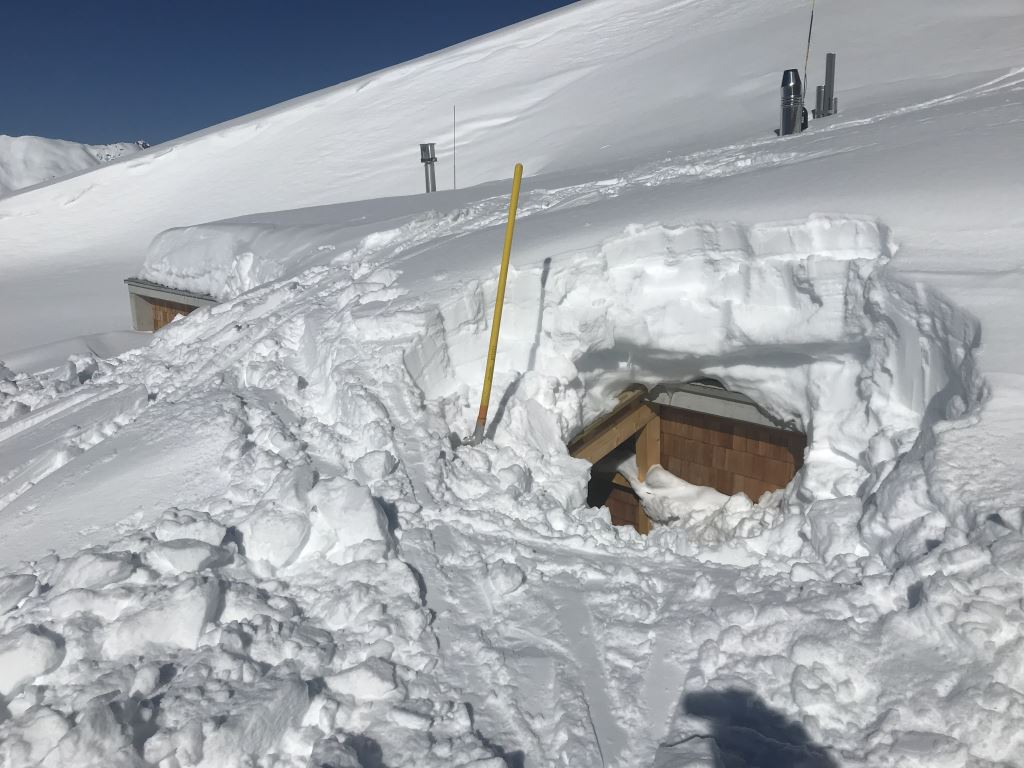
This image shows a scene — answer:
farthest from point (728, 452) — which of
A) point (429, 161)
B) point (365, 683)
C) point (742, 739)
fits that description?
point (429, 161)

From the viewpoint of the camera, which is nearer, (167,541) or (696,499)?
(167,541)

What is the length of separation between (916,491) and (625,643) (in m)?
1.01

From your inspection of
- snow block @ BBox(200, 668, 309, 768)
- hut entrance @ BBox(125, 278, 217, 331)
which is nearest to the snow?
snow block @ BBox(200, 668, 309, 768)

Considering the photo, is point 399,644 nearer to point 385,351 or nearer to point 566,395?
point 385,351

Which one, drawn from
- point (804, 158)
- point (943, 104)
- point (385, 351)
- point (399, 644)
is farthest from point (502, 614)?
point (943, 104)

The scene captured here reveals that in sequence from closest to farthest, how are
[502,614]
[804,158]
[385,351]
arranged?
[502,614]
[385,351]
[804,158]

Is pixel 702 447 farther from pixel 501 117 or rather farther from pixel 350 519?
pixel 501 117

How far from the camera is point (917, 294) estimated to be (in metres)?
2.68

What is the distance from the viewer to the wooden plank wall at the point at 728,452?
4.49 m

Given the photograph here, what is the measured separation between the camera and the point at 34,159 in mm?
25938

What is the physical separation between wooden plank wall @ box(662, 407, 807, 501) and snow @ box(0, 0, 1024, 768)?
18cm

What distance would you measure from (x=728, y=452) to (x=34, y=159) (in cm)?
2990

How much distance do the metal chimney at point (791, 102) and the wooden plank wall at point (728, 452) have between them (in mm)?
2817

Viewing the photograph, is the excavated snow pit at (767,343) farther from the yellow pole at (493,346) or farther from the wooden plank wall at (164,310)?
the wooden plank wall at (164,310)
